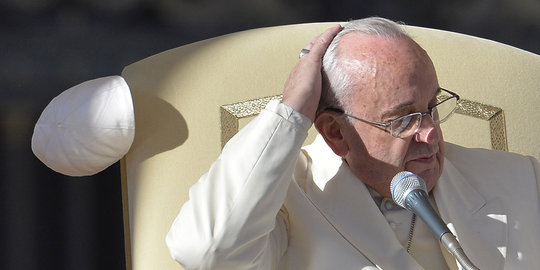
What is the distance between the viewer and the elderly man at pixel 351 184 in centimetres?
214

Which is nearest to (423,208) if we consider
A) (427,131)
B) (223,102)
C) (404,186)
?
(404,186)

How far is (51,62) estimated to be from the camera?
3484 mm

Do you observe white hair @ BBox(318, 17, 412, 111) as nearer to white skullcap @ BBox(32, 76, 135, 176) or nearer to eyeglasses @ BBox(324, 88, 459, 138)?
eyeglasses @ BBox(324, 88, 459, 138)

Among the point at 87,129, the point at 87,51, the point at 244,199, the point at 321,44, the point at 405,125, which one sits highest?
the point at 321,44

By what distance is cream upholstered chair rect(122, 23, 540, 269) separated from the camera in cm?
259

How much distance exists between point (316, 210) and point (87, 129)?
0.58m

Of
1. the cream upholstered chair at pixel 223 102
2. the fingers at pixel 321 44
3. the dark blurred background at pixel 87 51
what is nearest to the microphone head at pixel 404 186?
the fingers at pixel 321 44

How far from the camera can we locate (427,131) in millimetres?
2213

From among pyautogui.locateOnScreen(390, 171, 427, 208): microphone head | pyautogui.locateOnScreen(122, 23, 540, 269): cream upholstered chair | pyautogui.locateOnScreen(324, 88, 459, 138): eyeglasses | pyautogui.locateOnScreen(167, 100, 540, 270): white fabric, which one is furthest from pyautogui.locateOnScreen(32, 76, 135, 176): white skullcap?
pyautogui.locateOnScreen(390, 171, 427, 208): microphone head

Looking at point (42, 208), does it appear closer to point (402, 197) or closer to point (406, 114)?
point (406, 114)

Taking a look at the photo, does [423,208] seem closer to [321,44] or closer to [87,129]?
[321,44]

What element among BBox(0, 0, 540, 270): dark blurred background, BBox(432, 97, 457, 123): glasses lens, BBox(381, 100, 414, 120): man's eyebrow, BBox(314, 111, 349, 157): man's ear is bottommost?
BBox(0, 0, 540, 270): dark blurred background

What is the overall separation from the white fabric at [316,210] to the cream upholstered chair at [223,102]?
0.69 ft

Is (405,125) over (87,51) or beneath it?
over
